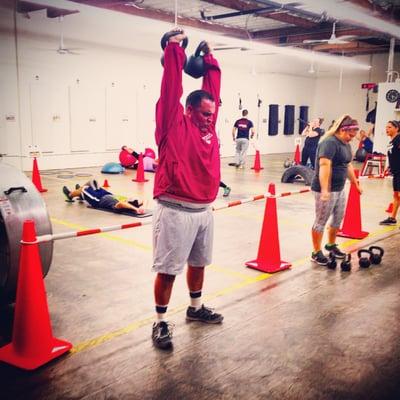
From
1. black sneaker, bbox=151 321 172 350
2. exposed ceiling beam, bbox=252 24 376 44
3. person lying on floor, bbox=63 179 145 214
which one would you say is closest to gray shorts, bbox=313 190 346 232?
black sneaker, bbox=151 321 172 350

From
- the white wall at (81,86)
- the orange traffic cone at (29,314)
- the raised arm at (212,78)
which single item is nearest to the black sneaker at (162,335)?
the orange traffic cone at (29,314)

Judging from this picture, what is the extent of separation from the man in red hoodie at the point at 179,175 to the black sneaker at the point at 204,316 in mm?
422

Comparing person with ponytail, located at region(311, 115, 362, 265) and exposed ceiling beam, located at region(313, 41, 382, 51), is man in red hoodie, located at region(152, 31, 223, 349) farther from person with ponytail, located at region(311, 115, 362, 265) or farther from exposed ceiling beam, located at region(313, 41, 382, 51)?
exposed ceiling beam, located at region(313, 41, 382, 51)

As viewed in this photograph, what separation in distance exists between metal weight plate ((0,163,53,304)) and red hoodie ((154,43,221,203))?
1255 millimetres

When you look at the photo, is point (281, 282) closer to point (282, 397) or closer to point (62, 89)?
point (282, 397)

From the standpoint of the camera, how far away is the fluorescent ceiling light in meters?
8.62

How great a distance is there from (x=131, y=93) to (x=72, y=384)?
1395cm

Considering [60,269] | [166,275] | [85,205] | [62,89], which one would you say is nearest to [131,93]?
[62,89]

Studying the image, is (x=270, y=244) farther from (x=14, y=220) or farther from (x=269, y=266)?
(x=14, y=220)

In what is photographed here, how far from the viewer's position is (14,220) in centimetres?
368

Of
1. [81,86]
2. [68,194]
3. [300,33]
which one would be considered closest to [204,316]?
[68,194]

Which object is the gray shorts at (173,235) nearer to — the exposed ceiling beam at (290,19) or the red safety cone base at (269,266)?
the red safety cone base at (269,266)

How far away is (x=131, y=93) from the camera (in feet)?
52.1

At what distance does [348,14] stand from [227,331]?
26.9 ft
